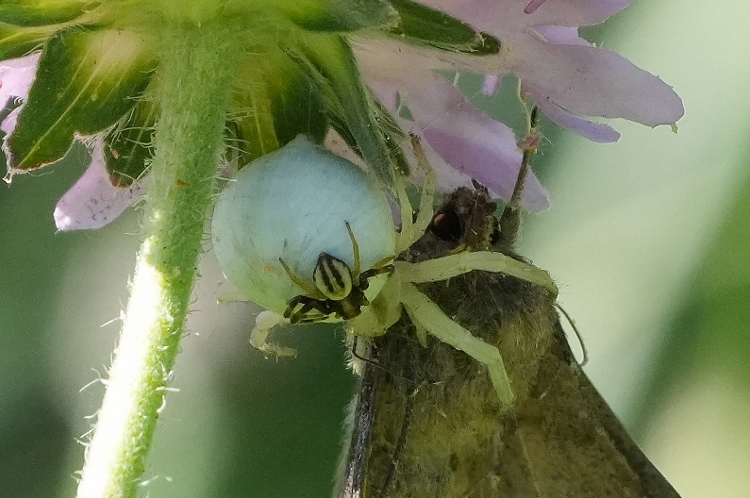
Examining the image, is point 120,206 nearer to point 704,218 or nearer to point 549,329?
point 549,329

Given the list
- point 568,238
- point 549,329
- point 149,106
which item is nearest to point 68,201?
point 149,106

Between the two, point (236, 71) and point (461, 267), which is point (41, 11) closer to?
point (236, 71)

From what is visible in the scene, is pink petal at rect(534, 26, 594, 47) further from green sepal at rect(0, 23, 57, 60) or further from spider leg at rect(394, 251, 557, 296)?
green sepal at rect(0, 23, 57, 60)

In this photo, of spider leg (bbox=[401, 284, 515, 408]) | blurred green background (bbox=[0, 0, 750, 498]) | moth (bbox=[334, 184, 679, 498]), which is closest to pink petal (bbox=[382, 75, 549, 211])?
moth (bbox=[334, 184, 679, 498])

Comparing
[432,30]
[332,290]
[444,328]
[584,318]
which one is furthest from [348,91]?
[584,318]

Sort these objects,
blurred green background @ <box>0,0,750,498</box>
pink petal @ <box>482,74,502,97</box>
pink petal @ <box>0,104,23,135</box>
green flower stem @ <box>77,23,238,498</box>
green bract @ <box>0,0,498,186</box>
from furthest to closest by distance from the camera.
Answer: blurred green background @ <box>0,0,750,498</box>, pink petal @ <box>482,74,502,97</box>, pink petal @ <box>0,104,23,135</box>, green bract @ <box>0,0,498,186</box>, green flower stem @ <box>77,23,238,498</box>
